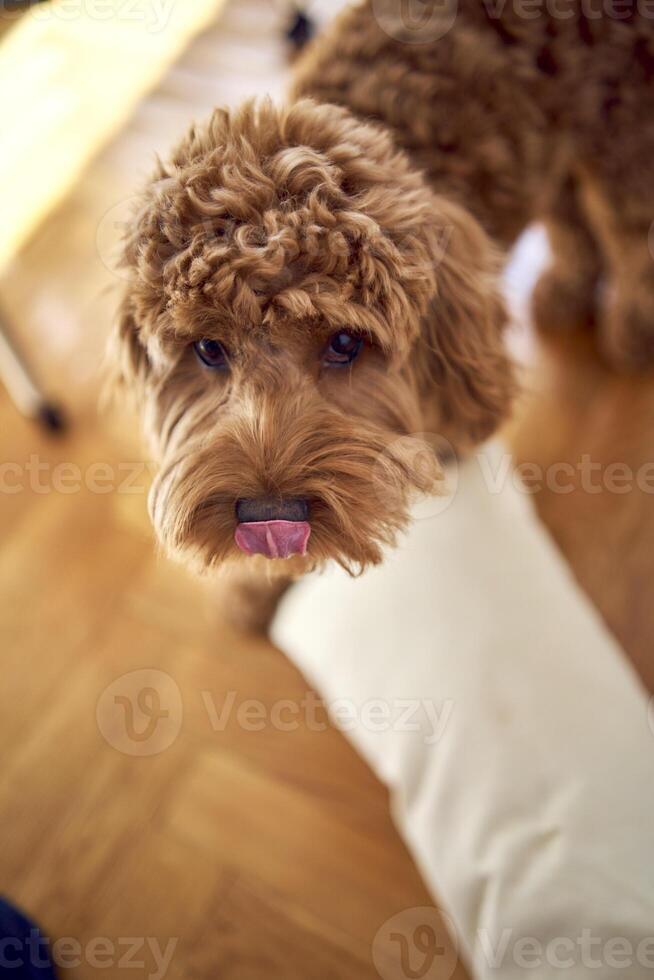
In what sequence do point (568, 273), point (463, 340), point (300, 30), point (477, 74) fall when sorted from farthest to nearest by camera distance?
1. point (300, 30)
2. point (568, 273)
3. point (477, 74)
4. point (463, 340)

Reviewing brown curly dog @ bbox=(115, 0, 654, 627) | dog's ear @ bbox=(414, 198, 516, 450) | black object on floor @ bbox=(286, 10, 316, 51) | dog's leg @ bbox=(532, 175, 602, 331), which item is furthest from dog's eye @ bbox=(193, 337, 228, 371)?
black object on floor @ bbox=(286, 10, 316, 51)

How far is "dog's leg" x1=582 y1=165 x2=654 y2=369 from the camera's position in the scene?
4.38ft

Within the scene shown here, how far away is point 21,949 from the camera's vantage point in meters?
1.05

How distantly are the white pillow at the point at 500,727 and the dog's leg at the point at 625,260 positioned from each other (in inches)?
23.7

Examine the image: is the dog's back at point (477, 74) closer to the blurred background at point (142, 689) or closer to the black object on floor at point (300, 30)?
the blurred background at point (142, 689)

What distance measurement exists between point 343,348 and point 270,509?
0.71ft

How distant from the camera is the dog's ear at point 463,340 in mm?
947

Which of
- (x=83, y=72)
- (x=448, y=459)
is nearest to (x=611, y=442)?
(x=448, y=459)

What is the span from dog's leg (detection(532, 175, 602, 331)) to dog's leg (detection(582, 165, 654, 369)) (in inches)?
1.1

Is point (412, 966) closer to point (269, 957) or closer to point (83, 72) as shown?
point (269, 957)

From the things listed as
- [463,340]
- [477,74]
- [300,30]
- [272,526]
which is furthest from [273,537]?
[300,30]

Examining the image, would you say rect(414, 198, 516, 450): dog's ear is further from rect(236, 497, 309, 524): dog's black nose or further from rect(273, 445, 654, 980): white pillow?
rect(236, 497, 309, 524): dog's black nose

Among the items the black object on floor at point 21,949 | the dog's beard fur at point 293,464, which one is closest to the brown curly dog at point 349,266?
the dog's beard fur at point 293,464

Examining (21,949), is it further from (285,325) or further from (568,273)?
(568,273)
